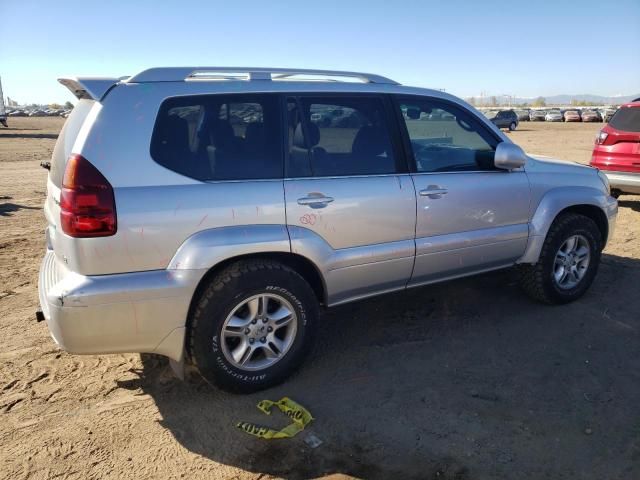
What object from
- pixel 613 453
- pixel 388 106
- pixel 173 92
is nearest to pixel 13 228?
pixel 173 92

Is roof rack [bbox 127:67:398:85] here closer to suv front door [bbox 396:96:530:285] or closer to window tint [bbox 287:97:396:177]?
window tint [bbox 287:97:396:177]

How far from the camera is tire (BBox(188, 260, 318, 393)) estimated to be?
118 inches

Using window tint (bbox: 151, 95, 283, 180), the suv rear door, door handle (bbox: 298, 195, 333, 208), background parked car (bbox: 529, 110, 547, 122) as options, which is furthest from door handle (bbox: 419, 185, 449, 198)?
background parked car (bbox: 529, 110, 547, 122)

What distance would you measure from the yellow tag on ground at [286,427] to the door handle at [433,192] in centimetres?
173

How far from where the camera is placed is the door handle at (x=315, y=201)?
3.20 metres

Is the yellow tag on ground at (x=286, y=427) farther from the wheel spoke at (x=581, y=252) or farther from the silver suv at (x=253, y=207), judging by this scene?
the wheel spoke at (x=581, y=252)

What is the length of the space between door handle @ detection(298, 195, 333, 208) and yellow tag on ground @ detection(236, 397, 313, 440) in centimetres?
124

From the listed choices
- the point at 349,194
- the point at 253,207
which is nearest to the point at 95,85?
the point at 253,207

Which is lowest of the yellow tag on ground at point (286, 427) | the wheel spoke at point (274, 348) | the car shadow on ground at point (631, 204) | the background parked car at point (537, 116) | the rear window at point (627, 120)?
the background parked car at point (537, 116)

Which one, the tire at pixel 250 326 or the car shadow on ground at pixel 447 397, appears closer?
the car shadow on ground at pixel 447 397

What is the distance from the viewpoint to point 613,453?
8.92ft

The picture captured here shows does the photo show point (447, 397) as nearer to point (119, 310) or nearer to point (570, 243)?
Result: point (119, 310)

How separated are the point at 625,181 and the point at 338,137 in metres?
6.47

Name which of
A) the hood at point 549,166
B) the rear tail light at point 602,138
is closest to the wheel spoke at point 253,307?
the hood at point 549,166
